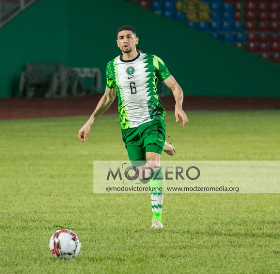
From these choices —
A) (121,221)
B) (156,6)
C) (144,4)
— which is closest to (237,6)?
(156,6)

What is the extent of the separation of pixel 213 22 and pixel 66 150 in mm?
23670

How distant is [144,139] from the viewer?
5.86 m

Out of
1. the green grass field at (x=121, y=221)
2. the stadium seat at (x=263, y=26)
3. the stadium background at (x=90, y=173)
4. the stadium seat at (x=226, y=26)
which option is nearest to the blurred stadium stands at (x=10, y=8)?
the stadium background at (x=90, y=173)

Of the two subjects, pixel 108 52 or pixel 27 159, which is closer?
pixel 27 159

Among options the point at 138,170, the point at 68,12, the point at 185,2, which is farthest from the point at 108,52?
the point at 138,170

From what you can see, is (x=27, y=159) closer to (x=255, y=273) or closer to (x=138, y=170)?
(x=138, y=170)

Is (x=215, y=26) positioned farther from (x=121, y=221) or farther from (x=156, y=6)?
(x=121, y=221)

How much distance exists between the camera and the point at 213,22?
112 ft

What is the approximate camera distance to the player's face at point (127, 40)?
575cm

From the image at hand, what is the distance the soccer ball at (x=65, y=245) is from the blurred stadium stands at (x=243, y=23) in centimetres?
3030

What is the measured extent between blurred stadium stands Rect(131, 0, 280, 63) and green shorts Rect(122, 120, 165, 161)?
28.8 metres

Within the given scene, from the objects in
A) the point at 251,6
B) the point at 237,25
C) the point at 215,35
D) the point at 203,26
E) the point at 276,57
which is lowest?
the point at 276,57

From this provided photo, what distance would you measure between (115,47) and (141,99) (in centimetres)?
2638

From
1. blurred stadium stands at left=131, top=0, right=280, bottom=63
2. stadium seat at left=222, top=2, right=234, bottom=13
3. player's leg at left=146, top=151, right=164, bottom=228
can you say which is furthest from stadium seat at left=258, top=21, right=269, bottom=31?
player's leg at left=146, top=151, right=164, bottom=228
